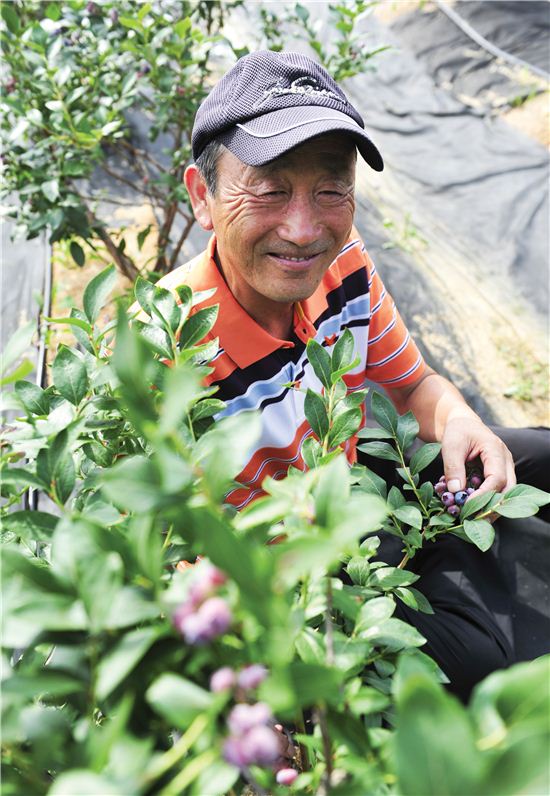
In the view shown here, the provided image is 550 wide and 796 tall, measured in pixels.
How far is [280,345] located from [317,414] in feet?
1.75

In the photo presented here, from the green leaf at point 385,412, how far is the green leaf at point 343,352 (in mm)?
104

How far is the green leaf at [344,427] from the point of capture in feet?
2.03

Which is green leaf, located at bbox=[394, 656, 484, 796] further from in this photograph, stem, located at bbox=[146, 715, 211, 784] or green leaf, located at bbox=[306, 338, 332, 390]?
green leaf, located at bbox=[306, 338, 332, 390]

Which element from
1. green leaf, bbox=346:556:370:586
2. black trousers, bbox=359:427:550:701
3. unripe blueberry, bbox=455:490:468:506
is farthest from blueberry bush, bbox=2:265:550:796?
black trousers, bbox=359:427:550:701

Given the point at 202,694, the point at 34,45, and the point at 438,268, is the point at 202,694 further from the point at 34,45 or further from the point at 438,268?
the point at 438,268

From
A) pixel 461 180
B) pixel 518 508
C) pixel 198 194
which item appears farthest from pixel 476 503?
pixel 461 180

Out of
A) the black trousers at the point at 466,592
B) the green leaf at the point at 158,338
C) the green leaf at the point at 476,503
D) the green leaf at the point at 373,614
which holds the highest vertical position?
the green leaf at the point at 158,338

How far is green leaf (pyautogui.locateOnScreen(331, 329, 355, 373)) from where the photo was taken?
659mm

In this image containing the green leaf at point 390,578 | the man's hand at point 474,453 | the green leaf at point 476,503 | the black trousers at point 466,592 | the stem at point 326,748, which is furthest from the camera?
the black trousers at point 466,592

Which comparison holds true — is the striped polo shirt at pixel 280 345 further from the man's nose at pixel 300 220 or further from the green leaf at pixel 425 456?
the green leaf at pixel 425 456

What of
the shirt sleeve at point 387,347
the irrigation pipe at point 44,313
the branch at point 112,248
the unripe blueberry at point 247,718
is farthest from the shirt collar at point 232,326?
the irrigation pipe at point 44,313

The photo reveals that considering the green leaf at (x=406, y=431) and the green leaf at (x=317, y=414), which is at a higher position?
the green leaf at (x=317, y=414)

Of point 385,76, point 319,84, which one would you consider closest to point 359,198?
point 385,76

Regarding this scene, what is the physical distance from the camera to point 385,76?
4.46 metres
